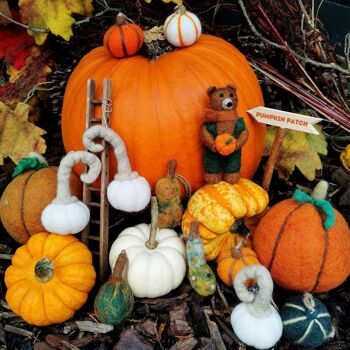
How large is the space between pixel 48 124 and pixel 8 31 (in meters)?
0.63

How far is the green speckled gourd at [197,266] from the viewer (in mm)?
1813

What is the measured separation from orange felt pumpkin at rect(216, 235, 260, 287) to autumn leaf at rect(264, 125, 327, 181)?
680 millimetres

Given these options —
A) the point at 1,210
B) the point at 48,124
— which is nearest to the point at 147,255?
the point at 1,210

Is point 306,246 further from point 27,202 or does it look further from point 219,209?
point 27,202

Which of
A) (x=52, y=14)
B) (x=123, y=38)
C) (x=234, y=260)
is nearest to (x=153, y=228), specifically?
(x=234, y=260)

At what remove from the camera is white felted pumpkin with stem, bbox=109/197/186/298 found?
5.94 ft

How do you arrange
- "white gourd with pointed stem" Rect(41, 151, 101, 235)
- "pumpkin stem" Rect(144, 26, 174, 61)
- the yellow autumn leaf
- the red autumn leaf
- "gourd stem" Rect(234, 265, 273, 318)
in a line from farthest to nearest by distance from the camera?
the red autumn leaf < the yellow autumn leaf < "pumpkin stem" Rect(144, 26, 174, 61) < "white gourd with pointed stem" Rect(41, 151, 101, 235) < "gourd stem" Rect(234, 265, 273, 318)

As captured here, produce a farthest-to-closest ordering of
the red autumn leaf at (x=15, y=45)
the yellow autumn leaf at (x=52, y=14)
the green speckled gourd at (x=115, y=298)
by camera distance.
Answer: the red autumn leaf at (x=15, y=45) → the yellow autumn leaf at (x=52, y=14) → the green speckled gourd at (x=115, y=298)

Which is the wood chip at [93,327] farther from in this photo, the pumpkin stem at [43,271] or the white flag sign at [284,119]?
the white flag sign at [284,119]

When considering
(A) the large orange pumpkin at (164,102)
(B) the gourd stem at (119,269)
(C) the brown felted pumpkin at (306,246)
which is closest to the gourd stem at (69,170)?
(A) the large orange pumpkin at (164,102)

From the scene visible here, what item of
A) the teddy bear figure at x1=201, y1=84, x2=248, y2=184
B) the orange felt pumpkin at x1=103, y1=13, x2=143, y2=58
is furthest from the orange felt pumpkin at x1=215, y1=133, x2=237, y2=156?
the orange felt pumpkin at x1=103, y1=13, x2=143, y2=58

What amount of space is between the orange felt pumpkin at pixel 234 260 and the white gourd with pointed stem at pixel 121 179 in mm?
427

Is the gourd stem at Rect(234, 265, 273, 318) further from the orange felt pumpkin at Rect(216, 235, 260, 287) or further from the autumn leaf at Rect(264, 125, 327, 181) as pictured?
the autumn leaf at Rect(264, 125, 327, 181)

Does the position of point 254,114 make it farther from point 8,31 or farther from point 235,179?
point 8,31
